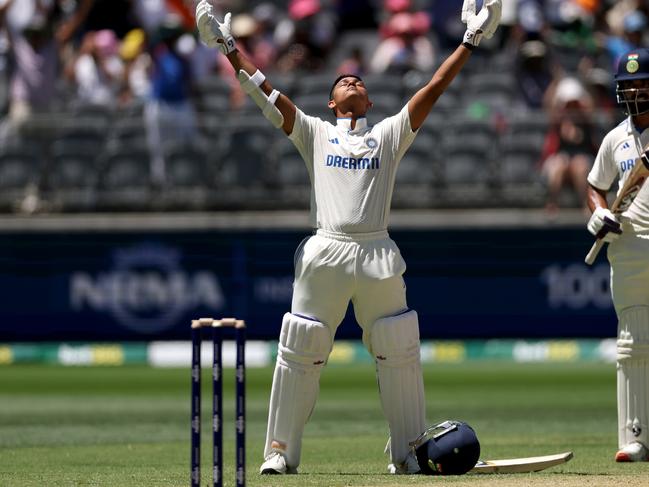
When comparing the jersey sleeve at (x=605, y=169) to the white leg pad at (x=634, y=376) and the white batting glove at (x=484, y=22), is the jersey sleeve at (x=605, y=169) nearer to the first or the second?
the white leg pad at (x=634, y=376)

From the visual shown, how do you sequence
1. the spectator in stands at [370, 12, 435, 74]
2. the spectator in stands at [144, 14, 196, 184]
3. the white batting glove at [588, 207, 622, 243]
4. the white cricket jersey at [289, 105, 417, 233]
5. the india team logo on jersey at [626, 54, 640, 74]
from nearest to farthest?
the white cricket jersey at [289, 105, 417, 233]
the white batting glove at [588, 207, 622, 243]
the india team logo on jersey at [626, 54, 640, 74]
the spectator in stands at [144, 14, 196, 184]
the spectator in stands at [370, 12, 435, 74]

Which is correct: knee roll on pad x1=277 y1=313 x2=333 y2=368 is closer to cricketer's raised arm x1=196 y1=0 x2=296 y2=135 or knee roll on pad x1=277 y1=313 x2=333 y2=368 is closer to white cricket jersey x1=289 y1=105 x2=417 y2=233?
white cricket jersey x1=289 y1=105 x2=417 y2=233

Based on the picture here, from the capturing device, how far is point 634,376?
8.84m

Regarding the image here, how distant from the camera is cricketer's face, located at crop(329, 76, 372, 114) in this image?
8297 millimetres

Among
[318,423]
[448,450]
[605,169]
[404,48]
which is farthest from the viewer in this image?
[404,48]

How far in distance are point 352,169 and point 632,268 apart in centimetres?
189

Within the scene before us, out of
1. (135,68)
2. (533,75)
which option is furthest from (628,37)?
(135,68)

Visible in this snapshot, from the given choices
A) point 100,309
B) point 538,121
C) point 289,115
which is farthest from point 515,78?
point 289,115

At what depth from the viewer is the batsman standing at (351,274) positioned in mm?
8047

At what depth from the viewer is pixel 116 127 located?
1797cm

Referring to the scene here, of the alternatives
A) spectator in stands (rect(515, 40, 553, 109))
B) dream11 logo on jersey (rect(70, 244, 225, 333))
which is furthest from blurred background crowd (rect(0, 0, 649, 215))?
dream11 logo on jersey (rect(70, 244, 225, 333))

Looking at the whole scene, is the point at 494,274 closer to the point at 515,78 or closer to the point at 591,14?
the point at 515,78

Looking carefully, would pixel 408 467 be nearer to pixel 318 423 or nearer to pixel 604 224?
pixel 604 224

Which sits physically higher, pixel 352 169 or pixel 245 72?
pixel 245 72
